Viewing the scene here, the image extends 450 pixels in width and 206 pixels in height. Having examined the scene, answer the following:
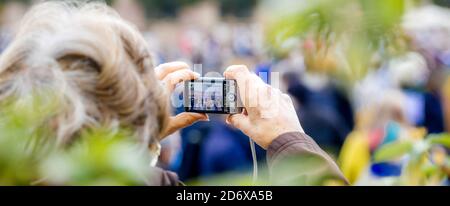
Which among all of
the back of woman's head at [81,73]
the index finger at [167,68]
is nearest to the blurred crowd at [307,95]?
the index finger at [167,68]

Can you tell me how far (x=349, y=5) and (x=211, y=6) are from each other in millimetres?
579

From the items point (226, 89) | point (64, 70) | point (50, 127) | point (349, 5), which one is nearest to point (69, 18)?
point (64, 70)

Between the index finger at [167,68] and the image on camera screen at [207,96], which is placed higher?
the index finger at [167,68]

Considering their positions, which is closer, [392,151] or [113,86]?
[113,86]

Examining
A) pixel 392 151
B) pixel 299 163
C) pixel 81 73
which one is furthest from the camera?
pixel 392 151

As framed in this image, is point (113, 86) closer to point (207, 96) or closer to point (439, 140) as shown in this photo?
point (207, 96)

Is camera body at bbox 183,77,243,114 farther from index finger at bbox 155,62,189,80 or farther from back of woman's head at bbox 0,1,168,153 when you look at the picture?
back of woman's head at bbox 0,1,168,153

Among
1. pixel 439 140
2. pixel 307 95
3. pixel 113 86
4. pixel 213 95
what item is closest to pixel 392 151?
pixel 439 140

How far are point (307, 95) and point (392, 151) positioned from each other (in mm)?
→ 190

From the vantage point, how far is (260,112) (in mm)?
1382

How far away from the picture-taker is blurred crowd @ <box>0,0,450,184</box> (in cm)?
136

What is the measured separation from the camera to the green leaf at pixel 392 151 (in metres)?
1.37

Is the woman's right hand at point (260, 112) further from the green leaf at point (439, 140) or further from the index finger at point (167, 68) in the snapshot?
the green leaf at point (439, 140)

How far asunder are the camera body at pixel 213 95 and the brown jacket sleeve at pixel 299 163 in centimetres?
11
